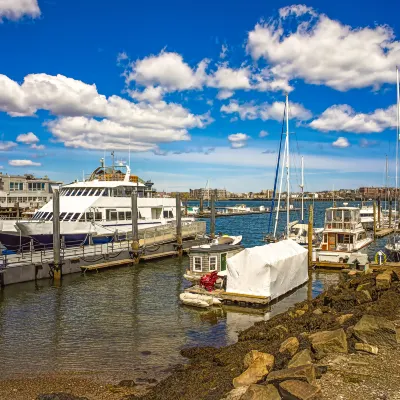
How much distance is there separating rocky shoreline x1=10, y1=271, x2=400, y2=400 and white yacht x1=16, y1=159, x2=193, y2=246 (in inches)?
943

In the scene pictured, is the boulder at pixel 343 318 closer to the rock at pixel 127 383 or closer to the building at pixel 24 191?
the rock at pixel 127 383

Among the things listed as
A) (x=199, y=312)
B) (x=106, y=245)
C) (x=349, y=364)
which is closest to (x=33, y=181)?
(x=106, y=245)

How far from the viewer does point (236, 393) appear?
8.88m

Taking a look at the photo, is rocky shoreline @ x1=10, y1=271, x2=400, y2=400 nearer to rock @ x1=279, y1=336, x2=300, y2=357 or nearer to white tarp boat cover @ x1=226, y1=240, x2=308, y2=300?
rock @ x1=279, y1=336, x2=300, y2=357

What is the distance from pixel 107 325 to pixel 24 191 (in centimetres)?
6928

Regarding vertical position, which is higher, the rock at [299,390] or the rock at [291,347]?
the rock at [299,390]

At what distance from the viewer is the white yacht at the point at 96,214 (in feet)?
116

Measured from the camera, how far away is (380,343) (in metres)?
10.5

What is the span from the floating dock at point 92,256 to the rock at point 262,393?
845 inches

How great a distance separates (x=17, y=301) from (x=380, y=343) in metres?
19.0

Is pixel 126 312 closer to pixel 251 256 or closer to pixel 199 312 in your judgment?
pixel 199 312

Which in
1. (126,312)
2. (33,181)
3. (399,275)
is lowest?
(126,312)

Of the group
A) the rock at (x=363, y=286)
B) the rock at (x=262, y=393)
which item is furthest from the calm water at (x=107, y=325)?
the rock at (x=262, y=393)

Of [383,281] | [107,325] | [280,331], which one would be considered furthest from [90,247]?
[280,331]
